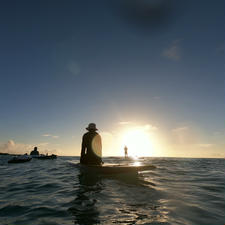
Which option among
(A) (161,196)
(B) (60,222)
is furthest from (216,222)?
(B) (60,222)

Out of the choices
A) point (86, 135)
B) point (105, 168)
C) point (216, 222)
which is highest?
point (86, 135)

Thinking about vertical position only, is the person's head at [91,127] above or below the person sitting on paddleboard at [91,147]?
above

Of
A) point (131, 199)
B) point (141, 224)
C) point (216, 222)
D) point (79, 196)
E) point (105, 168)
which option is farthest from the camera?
point (105, 168)

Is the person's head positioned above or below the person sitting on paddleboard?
above

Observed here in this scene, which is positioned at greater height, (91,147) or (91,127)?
(91,127)

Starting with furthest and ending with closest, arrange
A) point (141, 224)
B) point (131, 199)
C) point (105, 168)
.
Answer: point (105, 168) → point (131, 199) → point (141, 224)

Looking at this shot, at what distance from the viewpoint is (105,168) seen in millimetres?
8469

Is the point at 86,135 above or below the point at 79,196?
above

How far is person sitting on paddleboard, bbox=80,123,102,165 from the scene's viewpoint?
32.3 ft

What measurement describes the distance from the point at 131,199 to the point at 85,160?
18.7 feet

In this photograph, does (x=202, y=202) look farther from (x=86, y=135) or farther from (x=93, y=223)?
(x=86, y=135)

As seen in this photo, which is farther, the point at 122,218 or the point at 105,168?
the point at 105,168

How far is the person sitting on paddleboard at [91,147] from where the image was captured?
9859 millimetres

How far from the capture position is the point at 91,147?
386 inches
